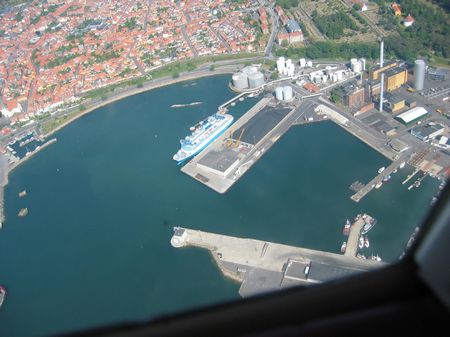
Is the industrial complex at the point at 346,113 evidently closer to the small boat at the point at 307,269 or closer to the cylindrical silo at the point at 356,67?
the cylindrical silo at the point at 356,67

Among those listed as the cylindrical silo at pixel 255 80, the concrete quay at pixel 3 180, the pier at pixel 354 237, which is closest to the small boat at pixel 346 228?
the pier at pixel 354 237

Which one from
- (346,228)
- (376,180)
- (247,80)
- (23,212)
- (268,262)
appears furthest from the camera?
(247,80)

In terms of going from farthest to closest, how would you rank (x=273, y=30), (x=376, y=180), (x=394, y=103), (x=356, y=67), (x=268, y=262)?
(x=273, y=30), (x=356, y=67), (x=394, y=103), (x=376, y=180), (x=268, y=262)

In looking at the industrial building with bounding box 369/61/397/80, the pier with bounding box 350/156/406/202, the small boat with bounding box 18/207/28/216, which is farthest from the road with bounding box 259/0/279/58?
the small boat with bounding box 18/207/28/216

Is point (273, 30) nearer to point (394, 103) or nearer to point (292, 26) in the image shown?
point (292, 26)

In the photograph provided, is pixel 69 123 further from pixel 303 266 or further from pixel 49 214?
pixel 303 266

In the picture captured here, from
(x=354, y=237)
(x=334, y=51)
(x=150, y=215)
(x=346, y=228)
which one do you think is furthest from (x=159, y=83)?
(x=354, y=237)
